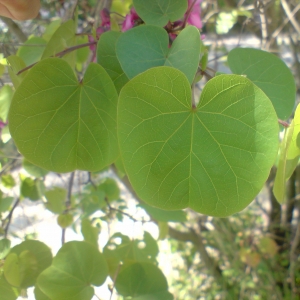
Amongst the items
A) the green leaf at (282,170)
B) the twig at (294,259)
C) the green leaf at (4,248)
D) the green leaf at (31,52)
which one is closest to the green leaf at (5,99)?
the green leaf at (31,52)

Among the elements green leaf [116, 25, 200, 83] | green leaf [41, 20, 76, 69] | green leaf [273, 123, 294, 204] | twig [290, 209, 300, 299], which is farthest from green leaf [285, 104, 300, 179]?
twig [290, 209, 300, 299]

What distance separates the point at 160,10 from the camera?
0.47m

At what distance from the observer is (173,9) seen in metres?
0.47

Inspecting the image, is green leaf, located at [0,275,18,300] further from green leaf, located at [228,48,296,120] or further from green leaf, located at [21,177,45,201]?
green leaf, located at [228,48,296,120]

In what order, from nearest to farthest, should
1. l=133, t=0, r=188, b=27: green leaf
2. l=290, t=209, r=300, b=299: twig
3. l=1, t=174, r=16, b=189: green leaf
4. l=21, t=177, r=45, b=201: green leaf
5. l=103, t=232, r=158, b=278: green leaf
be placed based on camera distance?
l=133, t=0, r=188, b=27: green leaf, l=103, t=232, r=158, b=278: green leaf, l=21, t=177, r=45, b=201: green leaf, l=1, t=174, r=16, b=189: green leaf, l=290, t=209, r=300, b=299: twig

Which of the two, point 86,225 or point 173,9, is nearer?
point 173,9

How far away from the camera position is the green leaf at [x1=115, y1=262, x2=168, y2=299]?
24.6 inches

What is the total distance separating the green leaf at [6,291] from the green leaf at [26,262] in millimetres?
20

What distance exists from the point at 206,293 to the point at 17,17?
192cm

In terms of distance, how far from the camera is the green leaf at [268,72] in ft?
1.75

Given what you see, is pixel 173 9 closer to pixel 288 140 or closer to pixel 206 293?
pixel 288 140

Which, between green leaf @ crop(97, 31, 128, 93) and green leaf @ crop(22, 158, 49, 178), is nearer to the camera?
green leaf @ crop(97, 31, 128, 93)

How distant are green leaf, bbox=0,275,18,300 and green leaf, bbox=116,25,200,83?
1.49ft

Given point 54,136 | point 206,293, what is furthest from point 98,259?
point 206,293
